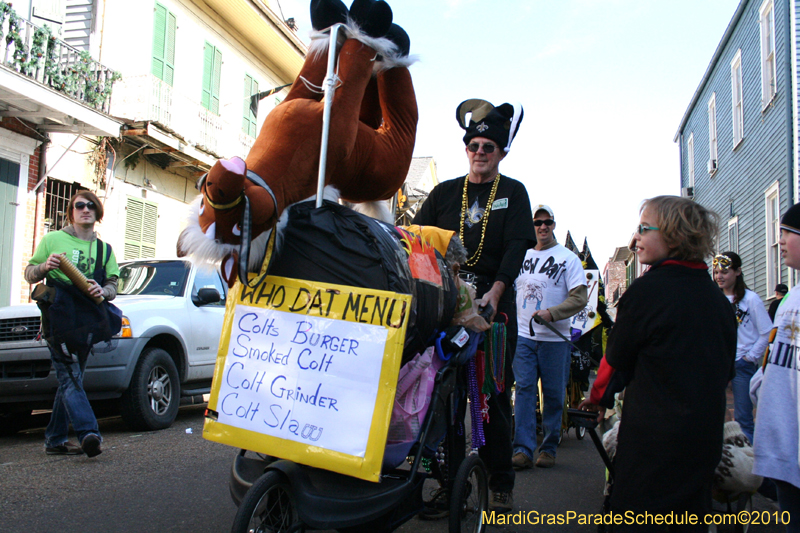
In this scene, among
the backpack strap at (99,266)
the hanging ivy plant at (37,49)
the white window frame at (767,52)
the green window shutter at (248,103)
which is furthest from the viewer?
the green window shutter at (248,103)

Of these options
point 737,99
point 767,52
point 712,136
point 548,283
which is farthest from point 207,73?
point 712,136

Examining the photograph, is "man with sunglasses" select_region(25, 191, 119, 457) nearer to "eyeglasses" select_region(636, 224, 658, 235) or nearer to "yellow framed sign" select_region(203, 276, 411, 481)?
"yellow framed sign" select_region(203, 276, 411, 481)

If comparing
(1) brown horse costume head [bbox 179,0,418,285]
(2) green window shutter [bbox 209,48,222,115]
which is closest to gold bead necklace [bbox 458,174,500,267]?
(1) brown horse costume head [bbox 179,0,418,285]

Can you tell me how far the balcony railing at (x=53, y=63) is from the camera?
10688 mm

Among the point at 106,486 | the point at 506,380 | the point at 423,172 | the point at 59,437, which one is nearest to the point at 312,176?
the point at 506,380

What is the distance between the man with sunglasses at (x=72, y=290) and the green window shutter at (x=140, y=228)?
963 cm

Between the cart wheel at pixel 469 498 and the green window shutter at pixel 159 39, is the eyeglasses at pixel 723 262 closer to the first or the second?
the cart wheel at pixel 469 498

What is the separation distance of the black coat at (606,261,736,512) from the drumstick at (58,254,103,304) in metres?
3.96

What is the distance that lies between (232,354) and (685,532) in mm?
1842

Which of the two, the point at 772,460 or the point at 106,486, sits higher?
the point at 772,460

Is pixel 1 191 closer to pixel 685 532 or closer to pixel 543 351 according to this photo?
pixel 543 351

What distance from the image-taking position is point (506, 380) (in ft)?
11.8

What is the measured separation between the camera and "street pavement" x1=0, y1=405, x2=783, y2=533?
3.43 metres

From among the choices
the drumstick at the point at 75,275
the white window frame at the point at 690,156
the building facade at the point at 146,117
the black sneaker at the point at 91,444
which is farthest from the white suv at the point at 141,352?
the white window frame at the point at 690,156
